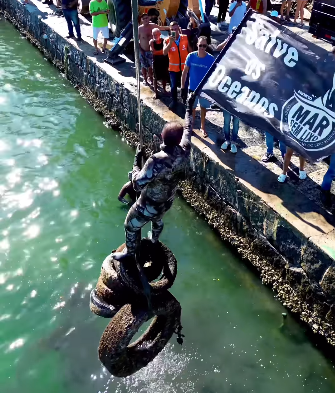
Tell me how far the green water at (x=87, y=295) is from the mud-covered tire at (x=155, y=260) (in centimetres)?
150

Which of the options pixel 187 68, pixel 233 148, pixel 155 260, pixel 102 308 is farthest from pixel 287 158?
pixel 102 308

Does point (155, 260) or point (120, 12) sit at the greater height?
point (120, 12)

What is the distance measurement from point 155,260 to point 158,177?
4.65 ft

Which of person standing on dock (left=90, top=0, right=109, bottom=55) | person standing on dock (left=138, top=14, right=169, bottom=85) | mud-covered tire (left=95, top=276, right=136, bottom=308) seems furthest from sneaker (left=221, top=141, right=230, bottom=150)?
person standing on dock (left=90, top=0, right=109, bottom=55)

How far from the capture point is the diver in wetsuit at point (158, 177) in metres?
4.60

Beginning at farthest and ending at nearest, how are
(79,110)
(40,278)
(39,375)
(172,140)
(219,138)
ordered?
(79,110) < (219,138) < (40,278) < (39,375) < (172,140)

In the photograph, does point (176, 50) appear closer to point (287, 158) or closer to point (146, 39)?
point (146, 39)

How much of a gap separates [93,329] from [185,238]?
250 cm

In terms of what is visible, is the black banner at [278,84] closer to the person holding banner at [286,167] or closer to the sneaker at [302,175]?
the person holding banner at [286,167]

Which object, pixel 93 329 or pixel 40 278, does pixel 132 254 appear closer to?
pixel 93 329

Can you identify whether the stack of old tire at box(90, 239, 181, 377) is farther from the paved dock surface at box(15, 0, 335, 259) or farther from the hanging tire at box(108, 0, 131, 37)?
the hanging tire at box(108, 0, 131, 37)

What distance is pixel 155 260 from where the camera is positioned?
5.63 meters


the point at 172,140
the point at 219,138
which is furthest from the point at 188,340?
the point at 219,138

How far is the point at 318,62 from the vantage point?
6.33m
